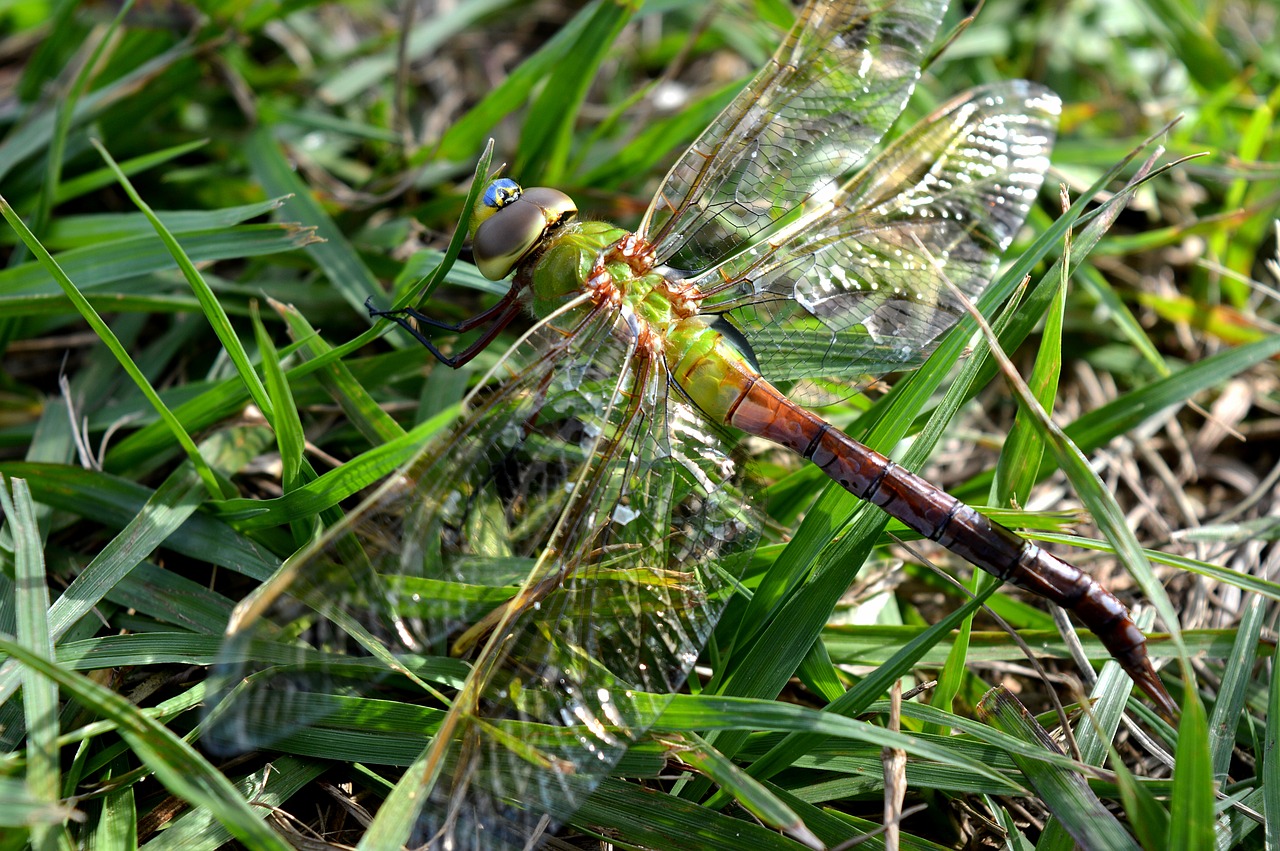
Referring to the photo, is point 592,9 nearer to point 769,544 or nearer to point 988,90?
point 988,90

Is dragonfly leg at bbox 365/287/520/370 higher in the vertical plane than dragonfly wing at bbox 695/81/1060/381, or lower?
lower

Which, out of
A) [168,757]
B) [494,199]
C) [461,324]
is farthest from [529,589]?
[494,199]

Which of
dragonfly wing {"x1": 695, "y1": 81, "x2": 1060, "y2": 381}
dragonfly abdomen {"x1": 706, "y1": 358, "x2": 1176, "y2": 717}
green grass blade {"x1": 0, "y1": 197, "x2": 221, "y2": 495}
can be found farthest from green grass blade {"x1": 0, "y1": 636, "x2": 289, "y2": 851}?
dragonfly wing {"x1": 695, "y1": 81, "x2": 1060, "y2": 381}

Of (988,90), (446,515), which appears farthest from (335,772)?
(988,90)

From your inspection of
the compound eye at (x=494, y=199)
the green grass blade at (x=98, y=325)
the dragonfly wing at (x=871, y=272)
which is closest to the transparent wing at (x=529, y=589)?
the dragonfly wing at (x=871, y=272)

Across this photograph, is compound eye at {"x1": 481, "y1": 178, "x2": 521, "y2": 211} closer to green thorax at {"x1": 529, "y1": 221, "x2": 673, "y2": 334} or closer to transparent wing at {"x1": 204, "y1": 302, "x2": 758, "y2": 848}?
green thorax at {"x1": 529, "y1": 221, "x2": 673, "y2": 334}

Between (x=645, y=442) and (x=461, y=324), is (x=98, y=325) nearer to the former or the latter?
(x=461, y=324)
